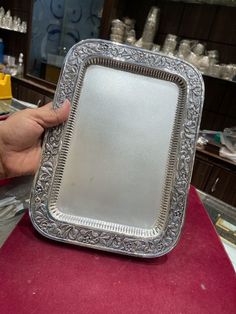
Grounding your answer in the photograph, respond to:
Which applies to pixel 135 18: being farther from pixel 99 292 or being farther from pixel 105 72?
pixel 99 292

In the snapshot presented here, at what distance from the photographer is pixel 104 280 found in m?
0.40

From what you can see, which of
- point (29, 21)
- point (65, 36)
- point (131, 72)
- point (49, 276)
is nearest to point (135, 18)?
point (65, 36)

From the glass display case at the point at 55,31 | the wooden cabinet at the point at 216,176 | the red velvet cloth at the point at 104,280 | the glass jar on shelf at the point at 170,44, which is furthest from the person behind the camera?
the glass display case at the point at 55,31

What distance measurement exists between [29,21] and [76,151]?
6.51 feet

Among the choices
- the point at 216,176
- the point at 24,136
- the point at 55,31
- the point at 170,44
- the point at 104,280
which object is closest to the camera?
the point at 104,280

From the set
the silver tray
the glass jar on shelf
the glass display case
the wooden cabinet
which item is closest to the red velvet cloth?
the silver tray

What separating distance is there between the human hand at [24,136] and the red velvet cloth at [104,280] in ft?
0.43

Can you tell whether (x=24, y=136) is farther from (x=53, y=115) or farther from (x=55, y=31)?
(x=55, y=31)

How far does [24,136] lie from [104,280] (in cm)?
31

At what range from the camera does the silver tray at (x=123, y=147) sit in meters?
0.45

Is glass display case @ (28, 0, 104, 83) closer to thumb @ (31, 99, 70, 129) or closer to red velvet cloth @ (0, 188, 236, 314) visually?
thumb @ (31, 99, 70, 129)

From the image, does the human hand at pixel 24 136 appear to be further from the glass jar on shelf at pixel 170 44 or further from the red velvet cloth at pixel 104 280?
the glass jar on shelf at pixel 170 44

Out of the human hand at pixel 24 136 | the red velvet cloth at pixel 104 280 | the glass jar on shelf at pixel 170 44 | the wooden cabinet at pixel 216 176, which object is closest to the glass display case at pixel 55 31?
the glass jar on shelf at pixel 170 44

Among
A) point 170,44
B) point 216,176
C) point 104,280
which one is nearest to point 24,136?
point 104,280
